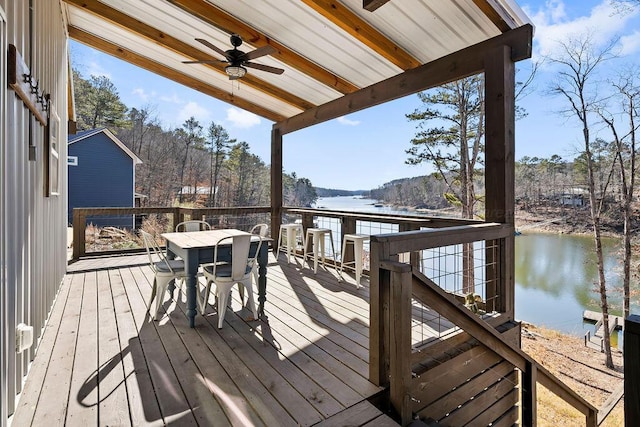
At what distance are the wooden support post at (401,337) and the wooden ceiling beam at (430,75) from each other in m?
2.53

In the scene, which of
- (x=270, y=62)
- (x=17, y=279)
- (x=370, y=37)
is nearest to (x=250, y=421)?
(x=17, y=279)

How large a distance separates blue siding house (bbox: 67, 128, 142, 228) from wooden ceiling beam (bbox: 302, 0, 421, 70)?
436 inches

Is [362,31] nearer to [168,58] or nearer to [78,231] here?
[168,58]

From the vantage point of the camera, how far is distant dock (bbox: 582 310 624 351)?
945 cm

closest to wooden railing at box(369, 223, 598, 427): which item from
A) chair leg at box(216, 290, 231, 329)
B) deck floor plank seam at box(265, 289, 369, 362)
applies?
deck floor plank seam at box(265, 289, 369, 362)

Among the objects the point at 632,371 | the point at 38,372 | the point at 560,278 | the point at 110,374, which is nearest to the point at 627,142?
the point at 560,278

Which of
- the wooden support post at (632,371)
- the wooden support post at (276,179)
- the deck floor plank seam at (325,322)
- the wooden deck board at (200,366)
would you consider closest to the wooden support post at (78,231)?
the wooden deck board at (200,366)

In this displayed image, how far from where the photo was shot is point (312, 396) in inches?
74.1

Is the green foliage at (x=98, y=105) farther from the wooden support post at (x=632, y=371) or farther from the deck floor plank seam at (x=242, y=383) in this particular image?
the wooden support post at (x=632, y=371)

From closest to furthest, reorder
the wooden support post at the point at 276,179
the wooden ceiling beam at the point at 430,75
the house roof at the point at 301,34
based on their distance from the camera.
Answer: the wooden ceiling beam at the point at 430,75, the house roof at the point at 301,34, the wooden support post at the point at 276,179

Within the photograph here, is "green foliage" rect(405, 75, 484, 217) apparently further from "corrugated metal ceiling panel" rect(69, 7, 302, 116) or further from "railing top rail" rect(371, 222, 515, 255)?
"railing top rail" rect(371, 222, 515, 255)

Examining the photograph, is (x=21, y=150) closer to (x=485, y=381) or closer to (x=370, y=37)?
(x=370, y=37)

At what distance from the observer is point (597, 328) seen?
10.2m

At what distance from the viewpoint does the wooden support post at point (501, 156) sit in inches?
118
